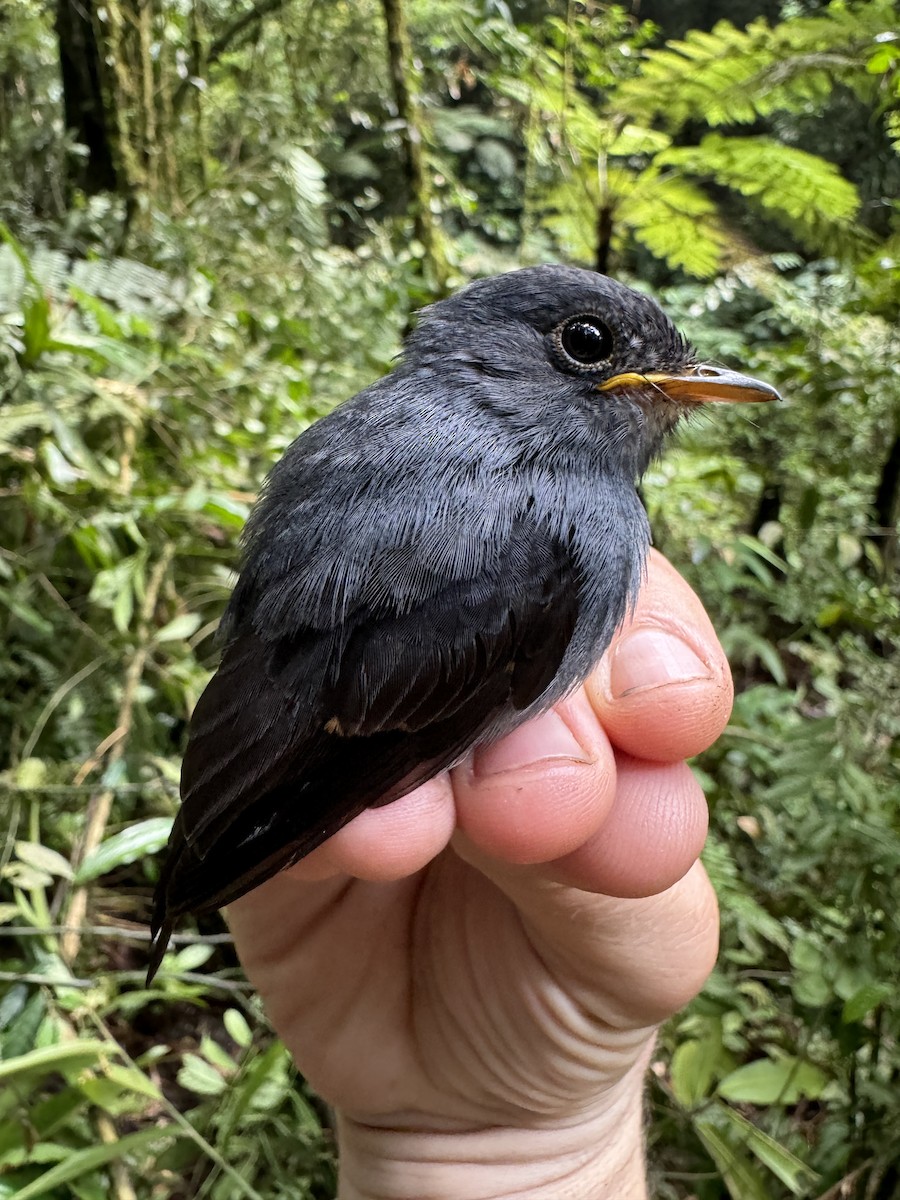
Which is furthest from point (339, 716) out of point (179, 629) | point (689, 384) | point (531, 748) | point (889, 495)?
point (889, 495)

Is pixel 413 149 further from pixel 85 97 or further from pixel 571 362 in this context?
pixel 571 362

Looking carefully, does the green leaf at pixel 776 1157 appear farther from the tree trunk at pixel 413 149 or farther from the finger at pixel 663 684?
the tree trunk at pixel 413 149

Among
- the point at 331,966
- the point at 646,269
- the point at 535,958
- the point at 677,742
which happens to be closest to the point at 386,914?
the point at 331,966

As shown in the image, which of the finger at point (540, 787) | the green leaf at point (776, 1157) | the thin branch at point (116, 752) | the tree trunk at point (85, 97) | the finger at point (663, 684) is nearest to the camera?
the finger at point (540, 787)

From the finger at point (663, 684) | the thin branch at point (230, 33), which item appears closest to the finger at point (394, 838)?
the finger at point (663, 684)

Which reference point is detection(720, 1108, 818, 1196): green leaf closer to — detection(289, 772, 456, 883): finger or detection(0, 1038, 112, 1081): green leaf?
detection(289, 772, 456, 883): finger

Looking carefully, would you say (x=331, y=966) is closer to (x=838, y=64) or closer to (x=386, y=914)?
(x=386, y=914)

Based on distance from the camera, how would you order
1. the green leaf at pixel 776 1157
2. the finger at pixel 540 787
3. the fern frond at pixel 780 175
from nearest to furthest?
the finger at pixel 540 787
the green leaf at pixel 776 1157
the fern frond at pixel 780 175
